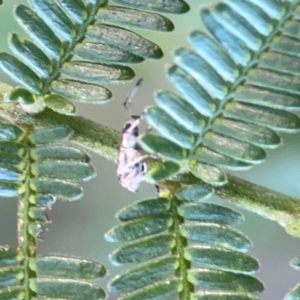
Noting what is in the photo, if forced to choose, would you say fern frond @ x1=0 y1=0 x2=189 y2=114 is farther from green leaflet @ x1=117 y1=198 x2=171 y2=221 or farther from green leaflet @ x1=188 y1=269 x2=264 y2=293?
green leaflet @ x1=188 y1=269 x2=264 y2=293

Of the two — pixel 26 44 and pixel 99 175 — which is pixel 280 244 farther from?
pixel 26 44

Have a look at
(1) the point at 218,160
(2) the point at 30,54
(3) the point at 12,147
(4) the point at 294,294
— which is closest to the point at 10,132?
(3) the point at 12,147

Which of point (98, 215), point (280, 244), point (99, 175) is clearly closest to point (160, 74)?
point (99, 175)

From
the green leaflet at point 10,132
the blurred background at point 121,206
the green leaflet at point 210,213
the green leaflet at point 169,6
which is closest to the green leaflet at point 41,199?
the green leaflet at point 10,132

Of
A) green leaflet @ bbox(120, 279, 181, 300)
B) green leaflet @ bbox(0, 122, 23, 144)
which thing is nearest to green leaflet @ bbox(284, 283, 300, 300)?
green leaflet @ bbox(120, 279, 181, 300)

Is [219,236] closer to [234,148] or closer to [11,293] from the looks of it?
[234,148]

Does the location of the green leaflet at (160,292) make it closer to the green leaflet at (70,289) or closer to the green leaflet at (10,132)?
the green leaflet at (70,289)
